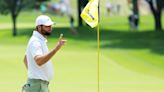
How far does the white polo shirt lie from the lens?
9383mm

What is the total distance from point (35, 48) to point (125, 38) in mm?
34666

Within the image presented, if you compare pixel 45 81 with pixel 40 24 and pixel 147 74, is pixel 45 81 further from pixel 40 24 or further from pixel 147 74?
pixel 147 74

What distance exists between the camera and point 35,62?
941cm

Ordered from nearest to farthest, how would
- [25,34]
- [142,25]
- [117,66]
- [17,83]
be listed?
[17,83] < [117,66] < [25,34] < [142,25]

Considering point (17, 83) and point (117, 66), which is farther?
point (117, 66)

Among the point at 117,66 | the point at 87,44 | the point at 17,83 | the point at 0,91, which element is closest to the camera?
the point at 0,91

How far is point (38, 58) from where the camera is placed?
923 centimetres

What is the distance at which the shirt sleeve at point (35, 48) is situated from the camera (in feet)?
30.6

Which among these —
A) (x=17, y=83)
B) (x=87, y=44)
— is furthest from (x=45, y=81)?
(x=87, y=44)

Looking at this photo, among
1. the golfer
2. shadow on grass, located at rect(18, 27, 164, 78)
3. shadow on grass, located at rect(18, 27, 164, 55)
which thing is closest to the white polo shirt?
the golfer

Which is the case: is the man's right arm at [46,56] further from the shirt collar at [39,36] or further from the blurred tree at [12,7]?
the blurred tree at [12,7]

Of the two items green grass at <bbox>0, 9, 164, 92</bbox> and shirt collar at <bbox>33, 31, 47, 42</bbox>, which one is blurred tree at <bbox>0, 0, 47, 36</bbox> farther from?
shirt collar at <bbox>33, 31, 47, 42</bbox>

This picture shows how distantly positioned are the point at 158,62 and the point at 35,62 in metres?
20.0

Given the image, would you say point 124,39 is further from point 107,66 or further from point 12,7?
point 107,66
